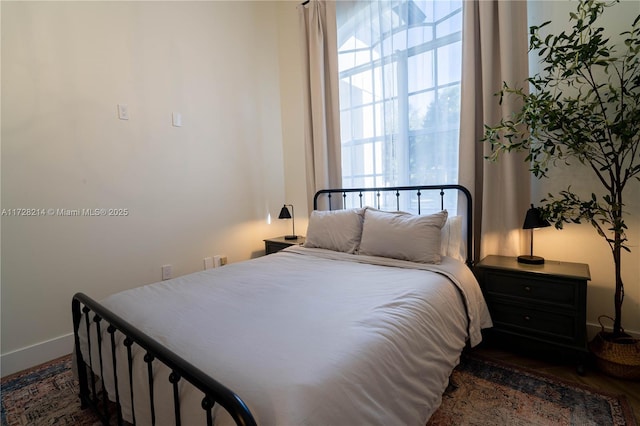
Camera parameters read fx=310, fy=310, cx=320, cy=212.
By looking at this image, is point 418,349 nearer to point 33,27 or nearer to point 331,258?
point 331,258

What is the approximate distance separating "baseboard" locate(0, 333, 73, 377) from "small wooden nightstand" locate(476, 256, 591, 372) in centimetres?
299

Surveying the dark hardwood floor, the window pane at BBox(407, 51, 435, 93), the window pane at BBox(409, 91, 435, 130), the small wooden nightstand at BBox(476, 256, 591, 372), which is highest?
the window pane at BBox(407, 51, 435, 93)

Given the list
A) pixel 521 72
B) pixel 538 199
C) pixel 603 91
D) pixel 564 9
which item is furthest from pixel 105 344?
pixel 564 9

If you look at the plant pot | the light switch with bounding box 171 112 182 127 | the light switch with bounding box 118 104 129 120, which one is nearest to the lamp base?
the plant pot

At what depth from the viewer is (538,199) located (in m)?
2.17

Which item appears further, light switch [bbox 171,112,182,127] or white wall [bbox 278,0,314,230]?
white wall [bbox 278,0,314,230]

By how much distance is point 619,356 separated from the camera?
1.74 metres

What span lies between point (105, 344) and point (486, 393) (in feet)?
6.26

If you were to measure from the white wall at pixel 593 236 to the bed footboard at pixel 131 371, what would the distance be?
2.31 metres

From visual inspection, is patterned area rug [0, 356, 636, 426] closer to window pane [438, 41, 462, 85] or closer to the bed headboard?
the bed headboard

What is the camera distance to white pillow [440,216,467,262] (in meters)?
2.22

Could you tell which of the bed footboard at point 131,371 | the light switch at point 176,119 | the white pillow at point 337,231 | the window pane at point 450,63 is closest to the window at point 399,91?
the window pane at point 450,63

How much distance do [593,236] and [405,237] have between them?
121cm

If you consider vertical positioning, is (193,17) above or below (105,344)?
above
